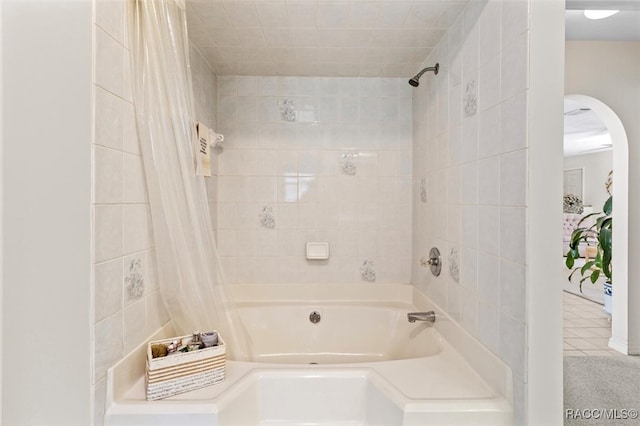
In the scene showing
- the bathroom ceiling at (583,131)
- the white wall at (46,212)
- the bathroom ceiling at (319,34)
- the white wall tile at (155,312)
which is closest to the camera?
the white wall at (46,212)

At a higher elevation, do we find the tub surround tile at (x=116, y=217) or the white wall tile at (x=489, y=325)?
the tub surround tile at (x=116, y=217)

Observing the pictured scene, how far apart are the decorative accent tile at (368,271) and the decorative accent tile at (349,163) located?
579mm

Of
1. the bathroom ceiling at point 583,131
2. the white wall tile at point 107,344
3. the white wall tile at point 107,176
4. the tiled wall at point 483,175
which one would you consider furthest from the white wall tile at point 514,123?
the bathroom ceiling at point 583,131

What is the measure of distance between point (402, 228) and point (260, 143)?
106cm

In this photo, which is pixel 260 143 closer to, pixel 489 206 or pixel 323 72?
pixel 323 72

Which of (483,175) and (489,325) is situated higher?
(483,175)

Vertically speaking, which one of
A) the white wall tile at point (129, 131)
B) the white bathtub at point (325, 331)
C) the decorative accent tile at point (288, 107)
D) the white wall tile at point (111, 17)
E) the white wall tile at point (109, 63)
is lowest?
the white bathtub at point (325, 331)

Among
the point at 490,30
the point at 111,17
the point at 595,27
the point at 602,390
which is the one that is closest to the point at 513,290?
the point at 490,30

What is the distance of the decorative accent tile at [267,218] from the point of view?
2121 mm

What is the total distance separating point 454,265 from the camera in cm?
145

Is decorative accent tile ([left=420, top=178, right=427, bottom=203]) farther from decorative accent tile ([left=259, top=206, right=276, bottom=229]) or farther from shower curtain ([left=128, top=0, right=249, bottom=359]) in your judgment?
shower curtain ([left=128, top=0, right=249, bottom=359])

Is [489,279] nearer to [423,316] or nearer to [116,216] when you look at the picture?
[423,316]

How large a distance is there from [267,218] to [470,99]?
1329mm

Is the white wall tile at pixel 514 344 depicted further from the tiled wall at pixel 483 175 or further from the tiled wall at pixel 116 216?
the tiled wall at pixel 116 216
